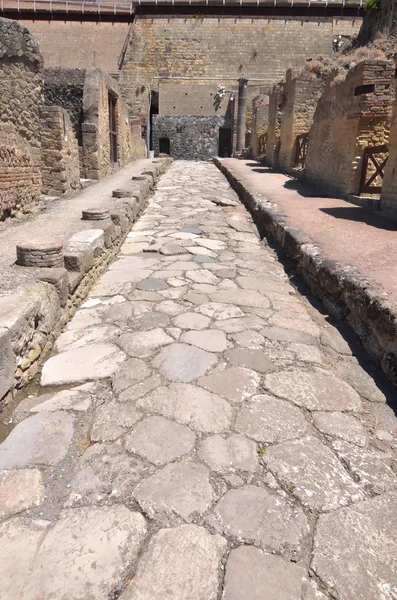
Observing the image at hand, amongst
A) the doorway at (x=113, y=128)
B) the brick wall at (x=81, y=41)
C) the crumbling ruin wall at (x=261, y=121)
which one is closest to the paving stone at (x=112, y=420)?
the doorway at (x=113, y=128)

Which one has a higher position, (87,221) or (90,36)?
(90,36)

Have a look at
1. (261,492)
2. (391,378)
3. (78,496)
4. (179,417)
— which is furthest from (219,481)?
(391,378)

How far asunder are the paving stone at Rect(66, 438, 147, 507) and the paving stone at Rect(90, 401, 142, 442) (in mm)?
64

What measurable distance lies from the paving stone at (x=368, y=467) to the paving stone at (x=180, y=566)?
726 millimetres

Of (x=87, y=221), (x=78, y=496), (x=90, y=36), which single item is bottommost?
(x=78, y=496)

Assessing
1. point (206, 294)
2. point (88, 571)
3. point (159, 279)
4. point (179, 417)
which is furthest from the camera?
point (159, 279)

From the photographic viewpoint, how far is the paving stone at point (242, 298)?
371cm

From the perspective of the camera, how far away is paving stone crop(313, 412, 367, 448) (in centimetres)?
206

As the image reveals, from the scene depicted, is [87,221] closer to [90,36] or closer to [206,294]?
[206,294]

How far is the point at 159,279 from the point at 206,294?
65 cm

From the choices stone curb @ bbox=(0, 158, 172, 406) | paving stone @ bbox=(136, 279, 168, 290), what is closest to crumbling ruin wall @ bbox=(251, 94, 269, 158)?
stone curb @ bbox=(0, 158, 172, 406)

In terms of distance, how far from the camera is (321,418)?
7.19ft

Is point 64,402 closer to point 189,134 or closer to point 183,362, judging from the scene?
point 183,362

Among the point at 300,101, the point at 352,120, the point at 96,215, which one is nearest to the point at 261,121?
the point at 300,101
